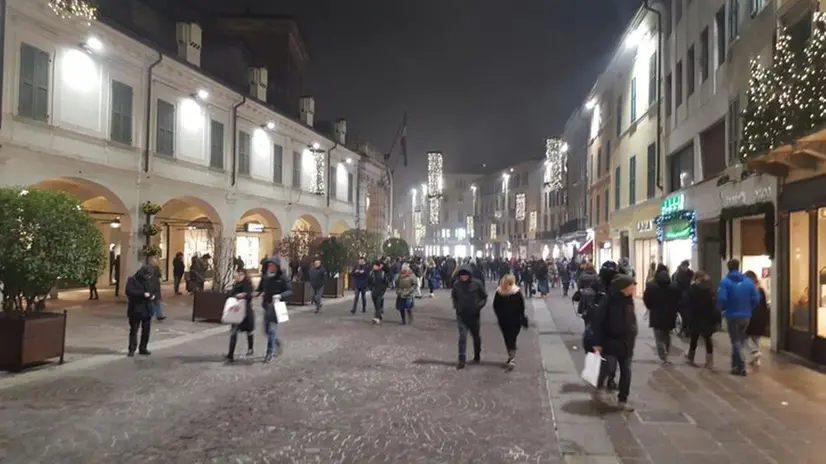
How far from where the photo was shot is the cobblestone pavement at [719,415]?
20.3 feet

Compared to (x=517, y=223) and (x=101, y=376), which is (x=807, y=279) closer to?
(x=101, y=376)

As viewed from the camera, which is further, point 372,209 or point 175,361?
point 372,209

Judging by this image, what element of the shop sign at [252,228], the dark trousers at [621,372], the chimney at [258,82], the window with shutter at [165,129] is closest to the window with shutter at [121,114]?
the window with shutter at [165,129]

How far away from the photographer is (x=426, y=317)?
1892 cm

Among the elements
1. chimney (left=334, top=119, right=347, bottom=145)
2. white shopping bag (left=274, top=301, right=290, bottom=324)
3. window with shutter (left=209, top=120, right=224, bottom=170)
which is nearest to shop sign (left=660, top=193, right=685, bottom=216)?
white shopping bag (left=274, top=301, right=290, bottom=324)

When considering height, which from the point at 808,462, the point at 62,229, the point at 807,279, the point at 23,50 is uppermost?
the point at 23,50

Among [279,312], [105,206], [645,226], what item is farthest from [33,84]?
[645,226]

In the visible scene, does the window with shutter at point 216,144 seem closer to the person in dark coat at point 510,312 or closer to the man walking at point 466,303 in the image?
the man walking at point 466,303

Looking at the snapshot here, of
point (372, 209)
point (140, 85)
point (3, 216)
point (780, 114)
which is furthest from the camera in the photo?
point (372, 209)

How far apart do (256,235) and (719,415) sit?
28853mm

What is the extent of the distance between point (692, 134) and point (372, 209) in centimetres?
3558

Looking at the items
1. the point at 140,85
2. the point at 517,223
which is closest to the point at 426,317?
the point at 140,85

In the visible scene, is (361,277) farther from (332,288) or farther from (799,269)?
(799,269)

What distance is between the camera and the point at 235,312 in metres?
10.8
